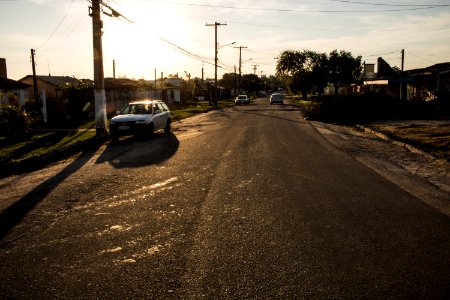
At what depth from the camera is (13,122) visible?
16.5 meters

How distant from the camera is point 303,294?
3.50 meters

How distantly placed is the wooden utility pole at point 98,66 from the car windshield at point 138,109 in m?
1.07

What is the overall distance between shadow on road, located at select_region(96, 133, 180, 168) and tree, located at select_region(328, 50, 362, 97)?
52289 mm

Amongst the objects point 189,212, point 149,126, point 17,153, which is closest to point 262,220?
point 189,212

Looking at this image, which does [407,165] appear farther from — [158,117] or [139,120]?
[158,117]

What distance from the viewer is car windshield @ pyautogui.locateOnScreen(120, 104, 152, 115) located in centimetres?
1658

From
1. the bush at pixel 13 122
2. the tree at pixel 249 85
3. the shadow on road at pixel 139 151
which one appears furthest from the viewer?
the tree at pixel 249 85

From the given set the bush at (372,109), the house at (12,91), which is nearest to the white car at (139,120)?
the house at (12,91)

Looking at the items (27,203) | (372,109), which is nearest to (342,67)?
(372,109)

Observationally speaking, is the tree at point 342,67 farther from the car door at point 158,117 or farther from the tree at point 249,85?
the tree at point 249,85

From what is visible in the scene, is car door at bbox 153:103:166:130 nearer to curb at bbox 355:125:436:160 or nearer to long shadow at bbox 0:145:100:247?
long shadow at bbox 0:145:100:247

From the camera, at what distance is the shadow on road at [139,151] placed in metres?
10.5

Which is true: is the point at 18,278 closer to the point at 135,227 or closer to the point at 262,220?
the point at 135,227

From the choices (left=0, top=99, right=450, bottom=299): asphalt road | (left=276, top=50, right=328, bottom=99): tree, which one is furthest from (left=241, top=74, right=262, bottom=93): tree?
(left=0, top=99, right=450, bottom=299): asphalt road
